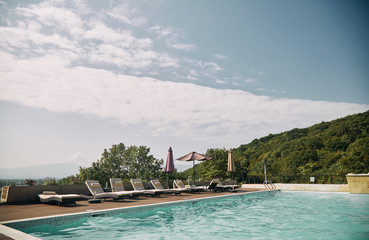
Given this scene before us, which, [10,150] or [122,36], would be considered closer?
[122,36]

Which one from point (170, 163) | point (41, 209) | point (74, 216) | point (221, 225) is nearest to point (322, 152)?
point (170, 163)

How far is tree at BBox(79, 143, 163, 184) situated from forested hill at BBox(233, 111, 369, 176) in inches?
471

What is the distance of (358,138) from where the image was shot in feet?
116

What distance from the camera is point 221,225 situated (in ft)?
24.6

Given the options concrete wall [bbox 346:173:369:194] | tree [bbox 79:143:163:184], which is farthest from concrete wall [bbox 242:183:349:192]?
tree [bbox 79:143:163:184]

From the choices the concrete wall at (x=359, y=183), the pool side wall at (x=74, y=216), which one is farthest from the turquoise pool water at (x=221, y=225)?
the concrete wall at (x=359, y=183)

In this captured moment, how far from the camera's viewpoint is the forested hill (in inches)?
1175

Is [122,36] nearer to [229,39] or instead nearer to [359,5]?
[229,39]

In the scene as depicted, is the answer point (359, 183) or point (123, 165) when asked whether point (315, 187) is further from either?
point (123, 165)

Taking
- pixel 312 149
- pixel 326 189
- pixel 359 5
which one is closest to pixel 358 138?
pixel 312 149

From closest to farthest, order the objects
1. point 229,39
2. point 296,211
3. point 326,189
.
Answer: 1. point 296,211
2. point 326,189
3. point 229,39

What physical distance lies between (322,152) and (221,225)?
1364 inches

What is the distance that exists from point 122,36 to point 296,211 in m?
12.5

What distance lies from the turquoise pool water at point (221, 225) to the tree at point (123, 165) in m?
24.9
